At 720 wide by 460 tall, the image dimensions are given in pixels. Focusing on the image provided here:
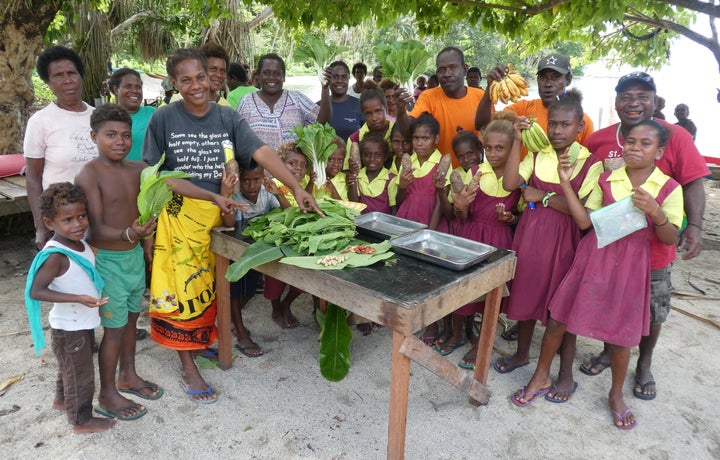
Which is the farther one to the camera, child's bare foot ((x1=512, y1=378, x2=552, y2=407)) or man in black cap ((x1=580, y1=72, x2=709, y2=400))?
child's bare foot ((x1=512, y1=378, x2=552, y2=407))

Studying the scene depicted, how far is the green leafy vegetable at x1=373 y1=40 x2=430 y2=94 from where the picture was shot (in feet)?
12.5

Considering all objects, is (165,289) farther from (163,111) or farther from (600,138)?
(600,138)

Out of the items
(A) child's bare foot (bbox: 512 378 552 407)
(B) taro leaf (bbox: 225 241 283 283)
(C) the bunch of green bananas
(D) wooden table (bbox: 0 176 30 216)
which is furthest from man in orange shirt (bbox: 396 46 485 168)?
(D) wooden table (bbox: 0 176 30 216)

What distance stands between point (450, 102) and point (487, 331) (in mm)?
1964

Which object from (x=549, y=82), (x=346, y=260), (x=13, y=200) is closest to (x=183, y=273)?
(x=346, y=260)

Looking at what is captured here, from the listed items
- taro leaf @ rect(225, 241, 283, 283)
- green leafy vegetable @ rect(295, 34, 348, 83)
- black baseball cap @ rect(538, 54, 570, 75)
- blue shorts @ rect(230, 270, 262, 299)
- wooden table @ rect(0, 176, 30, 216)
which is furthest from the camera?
wooden table @ rect(0, 176, 30, 216)

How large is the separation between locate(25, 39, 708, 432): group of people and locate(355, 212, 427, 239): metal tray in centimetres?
35

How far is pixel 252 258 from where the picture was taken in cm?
244

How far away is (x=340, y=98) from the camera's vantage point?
4.72 meters

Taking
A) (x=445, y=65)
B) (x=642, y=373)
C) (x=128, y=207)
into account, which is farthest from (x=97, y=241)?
(x=642, y=373)

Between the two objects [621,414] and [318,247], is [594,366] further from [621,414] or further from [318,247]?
[318,247]

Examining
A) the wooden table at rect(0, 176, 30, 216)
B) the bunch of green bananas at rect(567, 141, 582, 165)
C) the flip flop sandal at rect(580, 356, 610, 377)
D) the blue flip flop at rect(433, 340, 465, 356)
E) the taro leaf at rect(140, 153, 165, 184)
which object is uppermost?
the bunch of green bananas at rect(567, 141, 582, 165)

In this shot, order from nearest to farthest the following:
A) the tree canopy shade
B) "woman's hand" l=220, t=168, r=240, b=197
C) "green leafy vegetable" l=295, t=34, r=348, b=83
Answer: "woman's hand" l=220, t=168, r=240, b=197 → the tree canopy shade → "green leafy vegetable" l=295, t=34, r=348, b=83

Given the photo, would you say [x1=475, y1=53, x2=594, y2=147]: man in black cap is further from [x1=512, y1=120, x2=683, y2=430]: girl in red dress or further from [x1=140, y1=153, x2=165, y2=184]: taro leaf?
[x1=140, y1=153, x2=165, y2=184]: taro leaf
